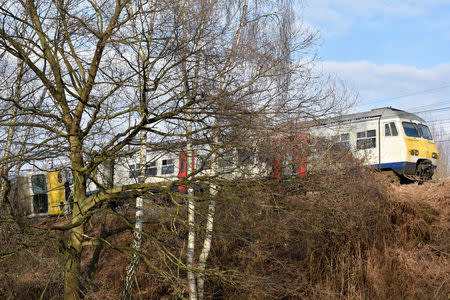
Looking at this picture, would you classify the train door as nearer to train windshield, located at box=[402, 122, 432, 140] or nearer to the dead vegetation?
the dead vegetation

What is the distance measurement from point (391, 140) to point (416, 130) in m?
1.37

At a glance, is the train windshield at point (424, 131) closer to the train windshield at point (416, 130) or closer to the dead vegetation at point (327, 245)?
the train windshield at point (416, 130)

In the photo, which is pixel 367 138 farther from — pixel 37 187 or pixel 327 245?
pixel 37 187

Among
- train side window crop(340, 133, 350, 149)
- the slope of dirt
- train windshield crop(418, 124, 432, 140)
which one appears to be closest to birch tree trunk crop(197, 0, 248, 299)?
the slope of dirt

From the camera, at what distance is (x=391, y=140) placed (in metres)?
15.2

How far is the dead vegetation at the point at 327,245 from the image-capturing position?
27.0 feet

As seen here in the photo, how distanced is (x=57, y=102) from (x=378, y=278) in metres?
7.69

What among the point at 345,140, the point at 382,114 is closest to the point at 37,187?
the point at 345,140

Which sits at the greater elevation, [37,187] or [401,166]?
[401,166]

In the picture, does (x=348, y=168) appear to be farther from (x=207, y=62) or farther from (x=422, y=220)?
(x=207, y=62)

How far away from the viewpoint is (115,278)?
12.8 metres

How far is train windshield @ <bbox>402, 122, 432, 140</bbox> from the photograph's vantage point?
51.1 feet

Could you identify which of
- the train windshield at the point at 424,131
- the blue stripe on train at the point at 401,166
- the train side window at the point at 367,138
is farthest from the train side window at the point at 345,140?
the train windshield at the point at 424,131

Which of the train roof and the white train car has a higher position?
the train roof
